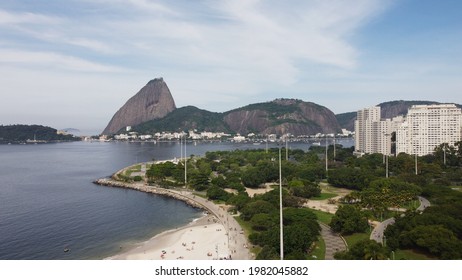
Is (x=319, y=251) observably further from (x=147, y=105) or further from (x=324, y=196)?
(x=147, y=105)

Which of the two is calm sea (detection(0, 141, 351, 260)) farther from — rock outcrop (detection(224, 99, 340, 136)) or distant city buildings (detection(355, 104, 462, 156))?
rock outcrop (detection(224, 99, 340, 136))

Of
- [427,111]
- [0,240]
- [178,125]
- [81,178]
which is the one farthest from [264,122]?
[0,240]

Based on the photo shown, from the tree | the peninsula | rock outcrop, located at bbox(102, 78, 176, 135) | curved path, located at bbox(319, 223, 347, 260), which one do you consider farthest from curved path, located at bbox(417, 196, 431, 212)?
rock outcrop, located at bbox(102, 78, 176, 135)

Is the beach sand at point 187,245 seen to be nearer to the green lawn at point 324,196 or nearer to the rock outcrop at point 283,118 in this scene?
the green lawn at point 324,196

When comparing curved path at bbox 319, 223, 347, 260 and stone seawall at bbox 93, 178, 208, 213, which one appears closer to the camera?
curved path at bbox 319, 223, 347, 260

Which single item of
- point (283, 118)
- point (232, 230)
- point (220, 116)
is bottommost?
point (232, 230)

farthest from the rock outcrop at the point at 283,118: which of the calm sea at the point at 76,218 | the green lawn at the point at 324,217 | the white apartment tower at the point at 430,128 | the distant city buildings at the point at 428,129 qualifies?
the green lawn at the point at 324,217

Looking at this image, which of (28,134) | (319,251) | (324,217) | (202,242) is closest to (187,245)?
(202,242)
